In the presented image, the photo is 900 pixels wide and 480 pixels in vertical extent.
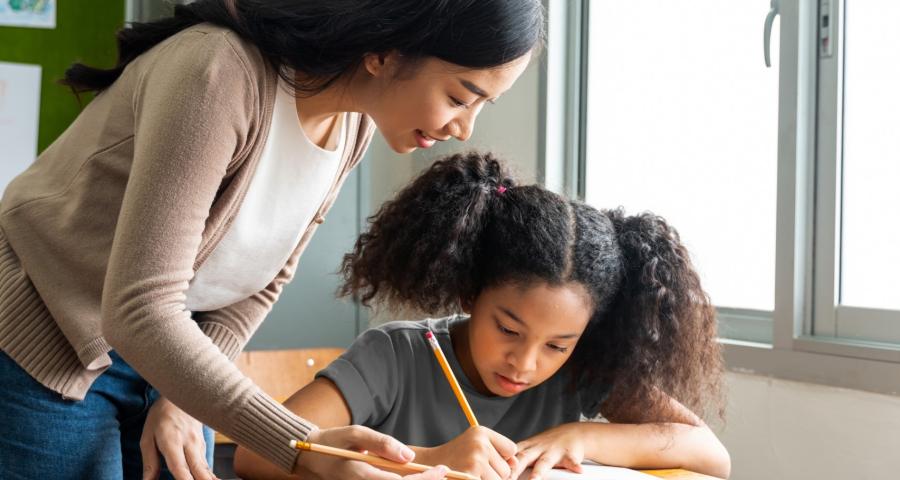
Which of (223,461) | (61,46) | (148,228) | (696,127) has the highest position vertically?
(61,46)

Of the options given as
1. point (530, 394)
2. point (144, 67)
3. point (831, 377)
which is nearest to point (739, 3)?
point (831, 377)

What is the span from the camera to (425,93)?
3.01 ft

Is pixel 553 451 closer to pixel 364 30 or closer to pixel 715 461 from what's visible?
pixel 715 461

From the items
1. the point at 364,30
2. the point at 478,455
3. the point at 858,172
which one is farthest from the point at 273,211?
the point at 858,172

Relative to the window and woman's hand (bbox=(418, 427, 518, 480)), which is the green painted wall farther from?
woman's hand (bbox=(418, 427, 518, 480))

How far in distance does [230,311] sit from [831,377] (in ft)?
3.38

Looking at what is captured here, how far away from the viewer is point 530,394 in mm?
1291

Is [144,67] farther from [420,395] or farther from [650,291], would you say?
[650,291]

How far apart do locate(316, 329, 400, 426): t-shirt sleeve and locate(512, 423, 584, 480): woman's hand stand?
196mm

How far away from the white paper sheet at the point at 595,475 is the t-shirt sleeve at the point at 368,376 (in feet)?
0.75

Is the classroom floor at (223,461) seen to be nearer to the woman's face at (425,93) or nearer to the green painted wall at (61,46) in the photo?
the green painted wall at (61,46)

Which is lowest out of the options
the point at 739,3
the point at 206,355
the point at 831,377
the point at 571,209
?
the point at 831,377

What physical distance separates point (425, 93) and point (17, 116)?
2.14 metres

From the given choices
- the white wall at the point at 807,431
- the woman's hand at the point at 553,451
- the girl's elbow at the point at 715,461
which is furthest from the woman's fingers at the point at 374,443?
the white wall at the point at 807,431
